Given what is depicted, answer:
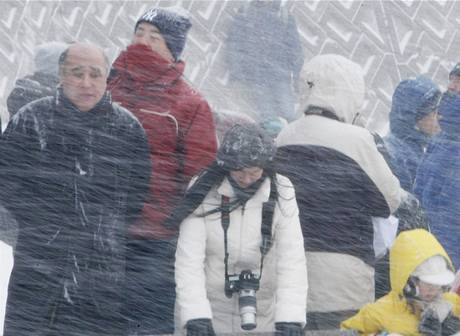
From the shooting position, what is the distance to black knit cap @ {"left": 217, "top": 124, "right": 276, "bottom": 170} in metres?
4.71

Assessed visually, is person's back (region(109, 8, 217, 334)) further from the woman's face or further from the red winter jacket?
the woman's face

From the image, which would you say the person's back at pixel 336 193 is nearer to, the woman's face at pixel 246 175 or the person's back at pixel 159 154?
the woman's face at pixel 246 175

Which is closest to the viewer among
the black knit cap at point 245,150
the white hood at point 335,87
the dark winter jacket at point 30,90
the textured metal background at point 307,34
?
the black knit cap at point 245,150

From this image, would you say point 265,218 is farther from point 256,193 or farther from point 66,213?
point 66,213

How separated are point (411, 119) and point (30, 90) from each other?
6.27 feet

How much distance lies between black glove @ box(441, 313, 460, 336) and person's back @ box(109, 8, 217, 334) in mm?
1128

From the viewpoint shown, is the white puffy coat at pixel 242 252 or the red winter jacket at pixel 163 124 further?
the red winter jacket at pixel 163 124

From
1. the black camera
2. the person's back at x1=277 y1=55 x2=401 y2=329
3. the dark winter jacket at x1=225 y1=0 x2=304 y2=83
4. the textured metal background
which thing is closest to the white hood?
the person's back at x1=277 y1=55 x2=401 y2=329

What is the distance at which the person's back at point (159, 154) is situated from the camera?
16.5ft

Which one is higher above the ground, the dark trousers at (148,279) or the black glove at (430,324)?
the dark trousers at (148,279)

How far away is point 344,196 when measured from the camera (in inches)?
198

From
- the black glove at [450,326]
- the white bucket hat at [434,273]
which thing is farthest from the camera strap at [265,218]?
the black glove at [450,326]

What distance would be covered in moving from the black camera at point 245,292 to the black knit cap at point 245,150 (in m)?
0.43

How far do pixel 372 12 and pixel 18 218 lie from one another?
11.3 ft
